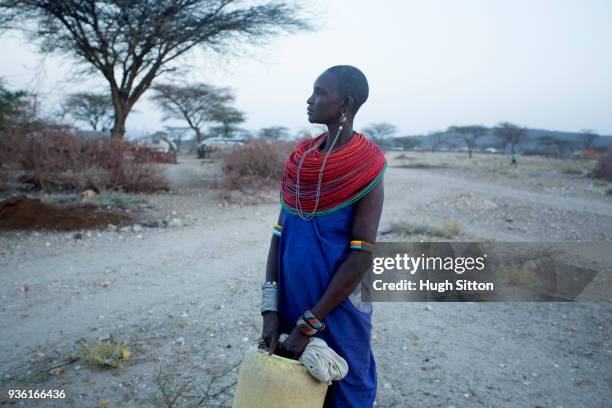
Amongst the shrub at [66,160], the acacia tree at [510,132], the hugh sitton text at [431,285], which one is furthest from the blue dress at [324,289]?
the acacia tree at [510,132]

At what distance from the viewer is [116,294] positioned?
12.1 ft

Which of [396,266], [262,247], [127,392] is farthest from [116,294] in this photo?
[396,266]

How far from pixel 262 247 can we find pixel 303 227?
→ 13.4 feet

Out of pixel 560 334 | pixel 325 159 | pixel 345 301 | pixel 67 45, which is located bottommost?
pixel 560 334

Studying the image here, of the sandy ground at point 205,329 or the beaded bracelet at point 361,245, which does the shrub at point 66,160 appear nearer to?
the sandy ground at point 205,329

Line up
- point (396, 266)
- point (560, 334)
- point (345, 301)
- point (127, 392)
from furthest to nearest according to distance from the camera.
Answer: point (396, 266)
point (560, 334)
point (127, 392)
point (345, 301)

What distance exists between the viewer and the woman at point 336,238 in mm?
1332

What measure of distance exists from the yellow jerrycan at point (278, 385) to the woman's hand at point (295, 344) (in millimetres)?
45

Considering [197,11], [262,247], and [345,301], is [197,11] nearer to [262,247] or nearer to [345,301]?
[262,247]

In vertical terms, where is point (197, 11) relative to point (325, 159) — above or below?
above

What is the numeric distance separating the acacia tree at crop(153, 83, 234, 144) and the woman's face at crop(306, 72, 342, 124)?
84.3 feet

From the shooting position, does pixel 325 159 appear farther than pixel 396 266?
No

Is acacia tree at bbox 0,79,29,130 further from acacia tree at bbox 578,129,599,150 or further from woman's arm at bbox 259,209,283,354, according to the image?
acacia tree at bbox 578,129,599,150

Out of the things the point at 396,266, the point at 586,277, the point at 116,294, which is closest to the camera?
the point at 116,294
